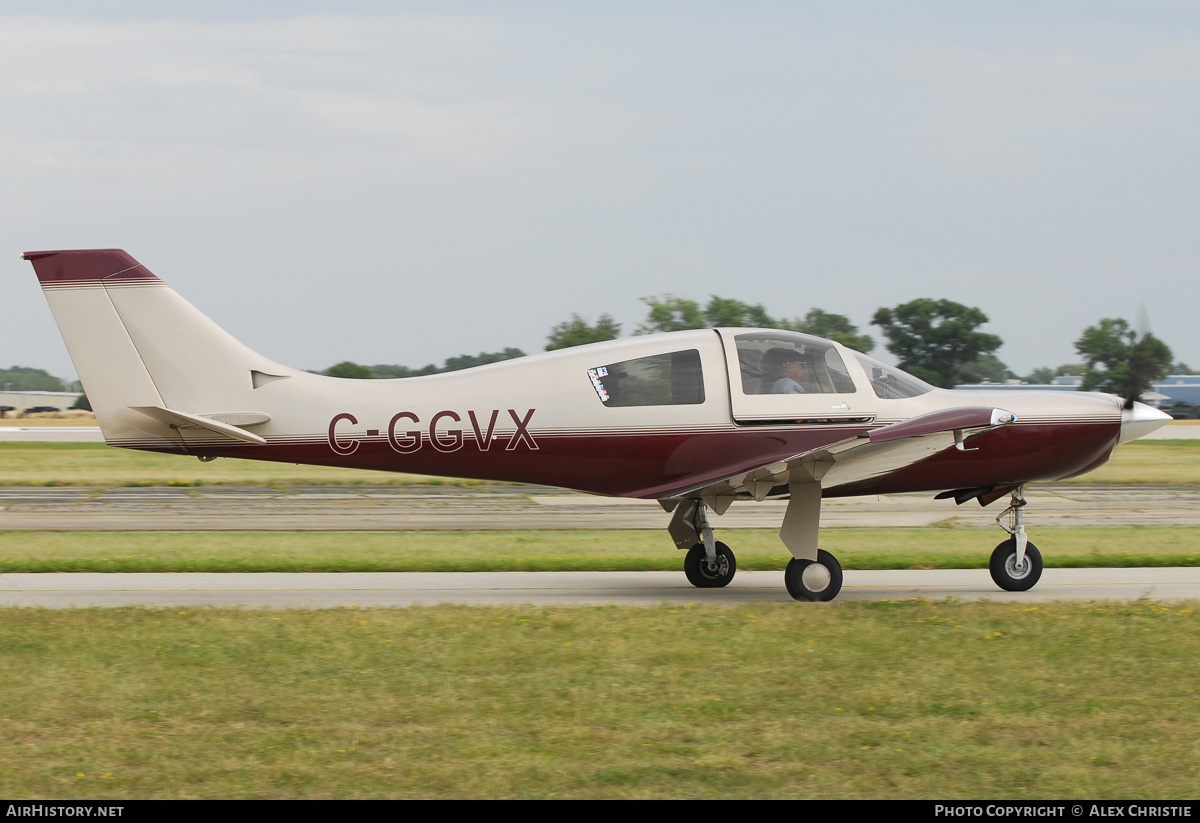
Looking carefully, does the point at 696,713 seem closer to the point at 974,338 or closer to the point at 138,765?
the point at 138,765

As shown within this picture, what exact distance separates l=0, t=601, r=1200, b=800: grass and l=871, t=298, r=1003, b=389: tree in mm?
51428

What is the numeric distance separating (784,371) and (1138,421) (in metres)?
4.01

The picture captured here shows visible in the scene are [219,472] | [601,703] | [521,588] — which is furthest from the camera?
[219,472]

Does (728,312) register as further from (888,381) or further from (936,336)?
(888,381)

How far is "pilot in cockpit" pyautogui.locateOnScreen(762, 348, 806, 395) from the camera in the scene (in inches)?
466

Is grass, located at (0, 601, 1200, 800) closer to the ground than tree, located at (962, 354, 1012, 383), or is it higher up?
closer to the ground

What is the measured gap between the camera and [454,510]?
2370cm

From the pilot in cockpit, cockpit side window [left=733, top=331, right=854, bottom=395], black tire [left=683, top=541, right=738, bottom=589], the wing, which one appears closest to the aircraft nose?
the wing

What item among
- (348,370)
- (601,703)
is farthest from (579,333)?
(601,703)

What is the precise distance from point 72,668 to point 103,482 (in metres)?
26.1

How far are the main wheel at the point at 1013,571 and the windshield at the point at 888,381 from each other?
2.10 m

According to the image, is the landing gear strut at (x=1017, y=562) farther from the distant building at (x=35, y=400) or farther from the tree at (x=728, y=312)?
the distant building at (x=35, y=400)

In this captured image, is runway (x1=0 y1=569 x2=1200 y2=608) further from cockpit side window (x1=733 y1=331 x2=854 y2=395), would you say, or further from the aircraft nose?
cockpit side window (x1=733 y1=331 x2=854 y2=395)

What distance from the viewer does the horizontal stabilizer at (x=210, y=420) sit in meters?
11.2
